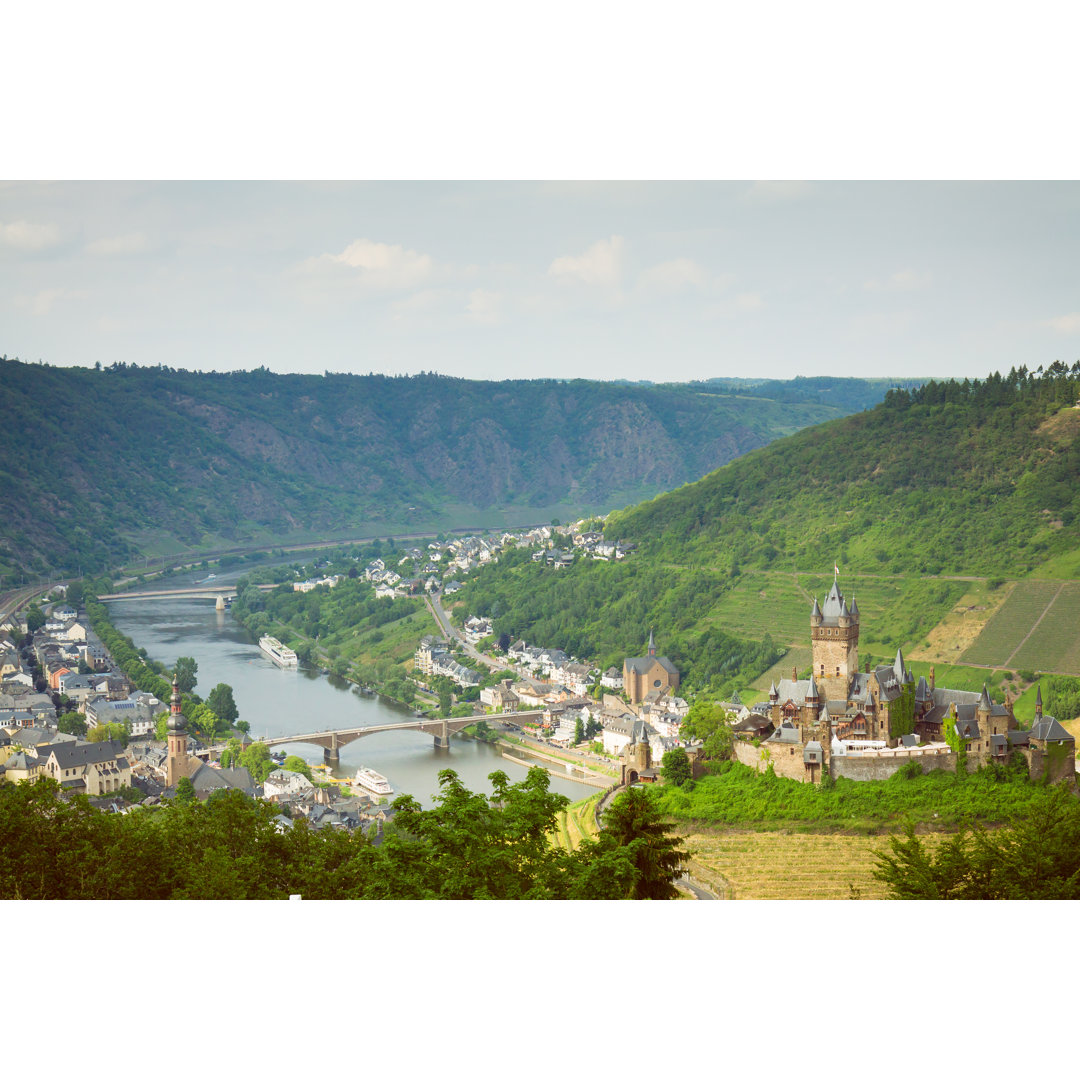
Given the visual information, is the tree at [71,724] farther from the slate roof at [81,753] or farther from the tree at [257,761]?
the tree at [257,761]

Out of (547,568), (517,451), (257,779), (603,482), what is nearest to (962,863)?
(257,779)

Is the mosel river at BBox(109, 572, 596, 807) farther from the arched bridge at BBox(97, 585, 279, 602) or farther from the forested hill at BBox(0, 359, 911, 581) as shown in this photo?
the forested hill at BBox(0, 359, 911, 581)

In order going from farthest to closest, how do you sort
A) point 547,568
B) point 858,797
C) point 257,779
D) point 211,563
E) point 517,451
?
point 517,451 < point 211,563 < point 547,568 < point 257,779 < point 858,797

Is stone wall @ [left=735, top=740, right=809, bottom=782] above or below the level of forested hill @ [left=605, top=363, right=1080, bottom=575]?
below

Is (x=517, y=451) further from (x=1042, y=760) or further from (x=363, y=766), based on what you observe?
(x=1042, y=760)

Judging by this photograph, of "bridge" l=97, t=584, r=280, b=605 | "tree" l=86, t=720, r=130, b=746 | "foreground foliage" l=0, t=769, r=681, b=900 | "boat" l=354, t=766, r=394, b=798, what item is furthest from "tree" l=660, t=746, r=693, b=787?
"bridge" l=97, t=584, r=280, b=605

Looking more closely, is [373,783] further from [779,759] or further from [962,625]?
[962,625]
